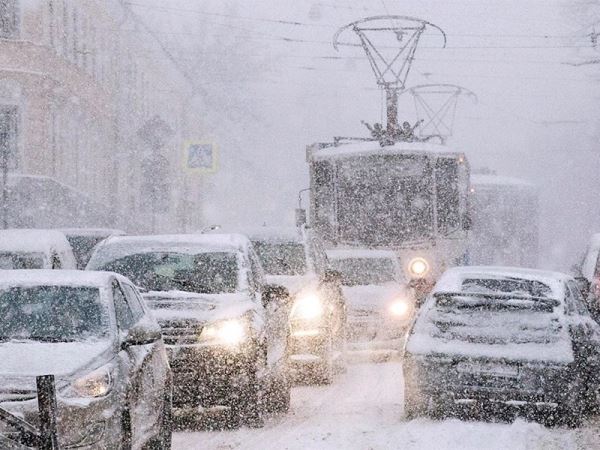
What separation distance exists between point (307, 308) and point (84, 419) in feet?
27.0

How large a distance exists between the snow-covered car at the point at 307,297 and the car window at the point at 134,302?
5.23 meters

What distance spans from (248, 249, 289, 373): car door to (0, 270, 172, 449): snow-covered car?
8.87 ft

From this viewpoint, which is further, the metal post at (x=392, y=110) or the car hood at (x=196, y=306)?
the metal post at (x=392, y=110)

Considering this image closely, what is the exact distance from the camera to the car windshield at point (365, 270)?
65.7ft

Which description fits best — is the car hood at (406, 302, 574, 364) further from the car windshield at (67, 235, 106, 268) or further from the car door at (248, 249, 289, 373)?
the car windshield at (67, 235, 106, 268)

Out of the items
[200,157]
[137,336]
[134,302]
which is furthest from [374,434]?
[200,157]

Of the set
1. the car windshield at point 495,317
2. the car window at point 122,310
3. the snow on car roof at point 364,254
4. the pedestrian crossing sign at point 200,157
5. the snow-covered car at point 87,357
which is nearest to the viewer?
the snow-covered car at point 87,357

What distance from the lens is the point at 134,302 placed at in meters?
9.45

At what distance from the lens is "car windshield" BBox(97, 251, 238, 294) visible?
12.3 meters

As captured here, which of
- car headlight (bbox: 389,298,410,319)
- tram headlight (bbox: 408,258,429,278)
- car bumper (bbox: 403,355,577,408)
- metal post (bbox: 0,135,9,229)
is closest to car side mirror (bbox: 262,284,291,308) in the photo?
car bumper (bbox: 403,355,577,408)

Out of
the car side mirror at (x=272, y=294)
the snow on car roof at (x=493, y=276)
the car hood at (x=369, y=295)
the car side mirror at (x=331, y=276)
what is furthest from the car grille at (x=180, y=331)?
the car hood at (x=369, y=295)

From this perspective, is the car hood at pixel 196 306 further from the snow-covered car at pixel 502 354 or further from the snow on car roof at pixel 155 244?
the snow-covered car at pixel 502 354

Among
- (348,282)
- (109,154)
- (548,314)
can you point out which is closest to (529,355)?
(548,314)

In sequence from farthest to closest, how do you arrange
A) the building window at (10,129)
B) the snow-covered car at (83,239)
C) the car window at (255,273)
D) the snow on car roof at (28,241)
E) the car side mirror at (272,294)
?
1. the building window at (10,129)
2. the snow-covered car at (83,239)
3. the snow on car roof at (28,241)
4. the car window at (255,273)
5. the car side mirror at (272,294)
